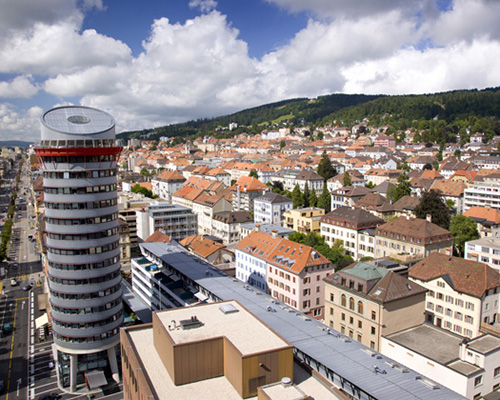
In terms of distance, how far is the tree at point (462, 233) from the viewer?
80.8 m

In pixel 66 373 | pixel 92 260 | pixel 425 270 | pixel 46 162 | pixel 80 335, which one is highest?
pixel 46 162

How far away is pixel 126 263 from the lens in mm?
96062

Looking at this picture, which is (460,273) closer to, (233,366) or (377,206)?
(233,366)

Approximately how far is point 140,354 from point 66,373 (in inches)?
1073

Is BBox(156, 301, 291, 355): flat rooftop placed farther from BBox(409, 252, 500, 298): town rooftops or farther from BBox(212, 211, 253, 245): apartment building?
BBox(212, 211, 253, 245): apartment building

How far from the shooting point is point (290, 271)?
63188 millimetres

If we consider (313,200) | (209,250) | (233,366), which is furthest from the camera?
(313,200)

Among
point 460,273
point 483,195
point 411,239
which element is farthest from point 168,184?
point 460,273

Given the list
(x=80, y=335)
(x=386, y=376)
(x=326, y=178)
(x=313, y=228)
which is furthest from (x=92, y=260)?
(x=326, y=178)

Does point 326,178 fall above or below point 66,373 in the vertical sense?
above

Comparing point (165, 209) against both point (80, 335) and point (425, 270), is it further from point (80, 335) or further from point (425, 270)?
point (425, 270)

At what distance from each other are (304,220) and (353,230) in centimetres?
1554

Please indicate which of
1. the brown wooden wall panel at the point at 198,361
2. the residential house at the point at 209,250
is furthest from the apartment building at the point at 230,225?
the brown wooden wall panel at the point at 198,361

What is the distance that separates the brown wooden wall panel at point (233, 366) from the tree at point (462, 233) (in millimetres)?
66845
